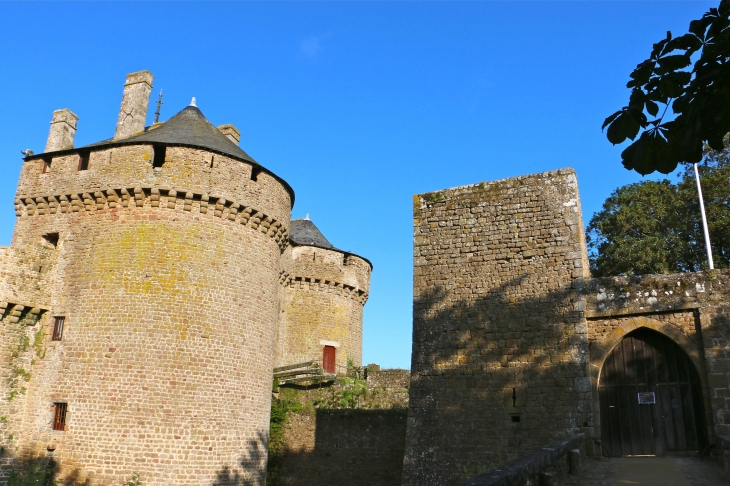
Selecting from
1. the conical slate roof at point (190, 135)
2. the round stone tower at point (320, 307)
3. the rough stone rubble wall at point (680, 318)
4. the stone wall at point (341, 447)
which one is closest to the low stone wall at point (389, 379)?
the round stone tower at point (320, 307)

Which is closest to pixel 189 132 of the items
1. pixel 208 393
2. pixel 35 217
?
pixel 35 217

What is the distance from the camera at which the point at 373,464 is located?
53.0 feet

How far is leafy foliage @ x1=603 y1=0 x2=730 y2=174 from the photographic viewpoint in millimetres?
3043

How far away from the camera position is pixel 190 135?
50.5 feet

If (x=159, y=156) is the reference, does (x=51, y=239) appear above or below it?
below

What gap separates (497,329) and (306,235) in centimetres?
1486

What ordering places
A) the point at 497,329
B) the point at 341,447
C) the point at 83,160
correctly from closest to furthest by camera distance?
the point at 497,329 < the point at 83,160 < the point at 341,447

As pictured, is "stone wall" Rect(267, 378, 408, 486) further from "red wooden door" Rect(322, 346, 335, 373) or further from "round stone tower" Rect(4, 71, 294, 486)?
"red wooden door" Rect(322, 346, 335, 373)

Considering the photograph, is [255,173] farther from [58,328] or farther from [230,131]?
[58,328]

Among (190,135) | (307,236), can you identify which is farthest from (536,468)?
(307,236)

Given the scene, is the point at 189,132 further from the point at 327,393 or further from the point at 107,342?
the point at 327,393

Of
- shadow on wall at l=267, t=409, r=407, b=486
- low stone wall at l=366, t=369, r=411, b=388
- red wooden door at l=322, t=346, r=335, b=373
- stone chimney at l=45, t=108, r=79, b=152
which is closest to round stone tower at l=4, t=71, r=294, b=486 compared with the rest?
stone chimney at l=45, t=108, r=79, b=152

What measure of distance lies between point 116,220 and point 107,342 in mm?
2982

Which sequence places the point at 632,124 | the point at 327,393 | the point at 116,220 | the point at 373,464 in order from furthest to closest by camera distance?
the point at 327,393 < the point at 373,464 < the point at 116,220 < the point at 632,124
